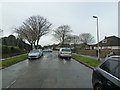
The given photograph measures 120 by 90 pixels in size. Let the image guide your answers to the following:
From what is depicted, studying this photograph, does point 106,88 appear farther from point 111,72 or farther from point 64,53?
point 64,53

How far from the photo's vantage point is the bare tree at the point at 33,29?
37688 mm

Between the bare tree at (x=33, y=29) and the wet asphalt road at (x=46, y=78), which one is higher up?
the bare tree at (x=33, y=29)

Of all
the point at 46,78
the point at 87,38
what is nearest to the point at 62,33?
the point at 87,38

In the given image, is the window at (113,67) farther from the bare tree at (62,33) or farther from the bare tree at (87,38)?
the bare tree at (87,38)

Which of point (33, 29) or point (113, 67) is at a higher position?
point (33, 29)

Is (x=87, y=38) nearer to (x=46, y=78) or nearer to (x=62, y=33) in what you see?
(x=62, y=33)

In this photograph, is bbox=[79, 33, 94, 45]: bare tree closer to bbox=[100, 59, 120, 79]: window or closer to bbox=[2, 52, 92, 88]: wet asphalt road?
bbox=[2, 52, 92, 88]: wet asphalt road

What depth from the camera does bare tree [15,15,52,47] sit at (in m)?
37.7

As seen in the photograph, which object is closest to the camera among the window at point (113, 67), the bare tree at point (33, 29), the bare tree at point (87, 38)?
the window at point (113, 67)

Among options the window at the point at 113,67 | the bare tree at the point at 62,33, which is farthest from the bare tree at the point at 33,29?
the window at the point at 113,67

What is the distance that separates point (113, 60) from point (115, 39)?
5213cm

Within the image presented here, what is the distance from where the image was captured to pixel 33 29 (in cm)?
3838

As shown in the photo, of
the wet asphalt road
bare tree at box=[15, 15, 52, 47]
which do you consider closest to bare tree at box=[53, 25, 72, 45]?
bare tree at box=[15, 15, 52, 47]

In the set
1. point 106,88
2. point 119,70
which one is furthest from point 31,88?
point 119,70
